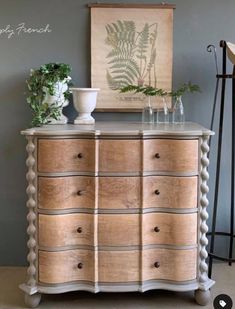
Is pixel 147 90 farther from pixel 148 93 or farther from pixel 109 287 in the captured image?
pixel 109 287

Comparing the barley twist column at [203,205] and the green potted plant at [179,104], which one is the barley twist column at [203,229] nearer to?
the barley twist column at [203,205]

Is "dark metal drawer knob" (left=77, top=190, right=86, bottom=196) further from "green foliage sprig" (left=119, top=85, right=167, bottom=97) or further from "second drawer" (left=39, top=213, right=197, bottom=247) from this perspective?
"green foliage sprig" (left=119, top=85, right=167, bottom=97)

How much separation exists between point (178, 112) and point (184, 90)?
153 millimetres

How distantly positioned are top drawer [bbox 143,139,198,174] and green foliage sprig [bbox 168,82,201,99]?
21.1 inches

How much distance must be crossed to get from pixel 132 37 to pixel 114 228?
1.32 metres

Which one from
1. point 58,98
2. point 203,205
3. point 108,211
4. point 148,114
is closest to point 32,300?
point 108,211

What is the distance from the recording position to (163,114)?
3.10 m

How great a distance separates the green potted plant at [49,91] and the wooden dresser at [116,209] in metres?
0.27

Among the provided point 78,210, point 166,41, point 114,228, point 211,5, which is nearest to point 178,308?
point 114,228

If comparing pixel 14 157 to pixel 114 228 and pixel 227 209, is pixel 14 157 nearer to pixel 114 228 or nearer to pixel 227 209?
pixel 114 228

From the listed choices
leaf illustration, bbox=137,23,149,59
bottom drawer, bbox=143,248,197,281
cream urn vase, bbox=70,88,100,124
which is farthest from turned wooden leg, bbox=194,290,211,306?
leaf illustration, bbox=137,23,149,59

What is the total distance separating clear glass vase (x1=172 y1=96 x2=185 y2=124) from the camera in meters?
2.99

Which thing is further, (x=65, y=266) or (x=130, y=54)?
(x=130, y=54)

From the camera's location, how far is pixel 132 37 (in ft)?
10.1
